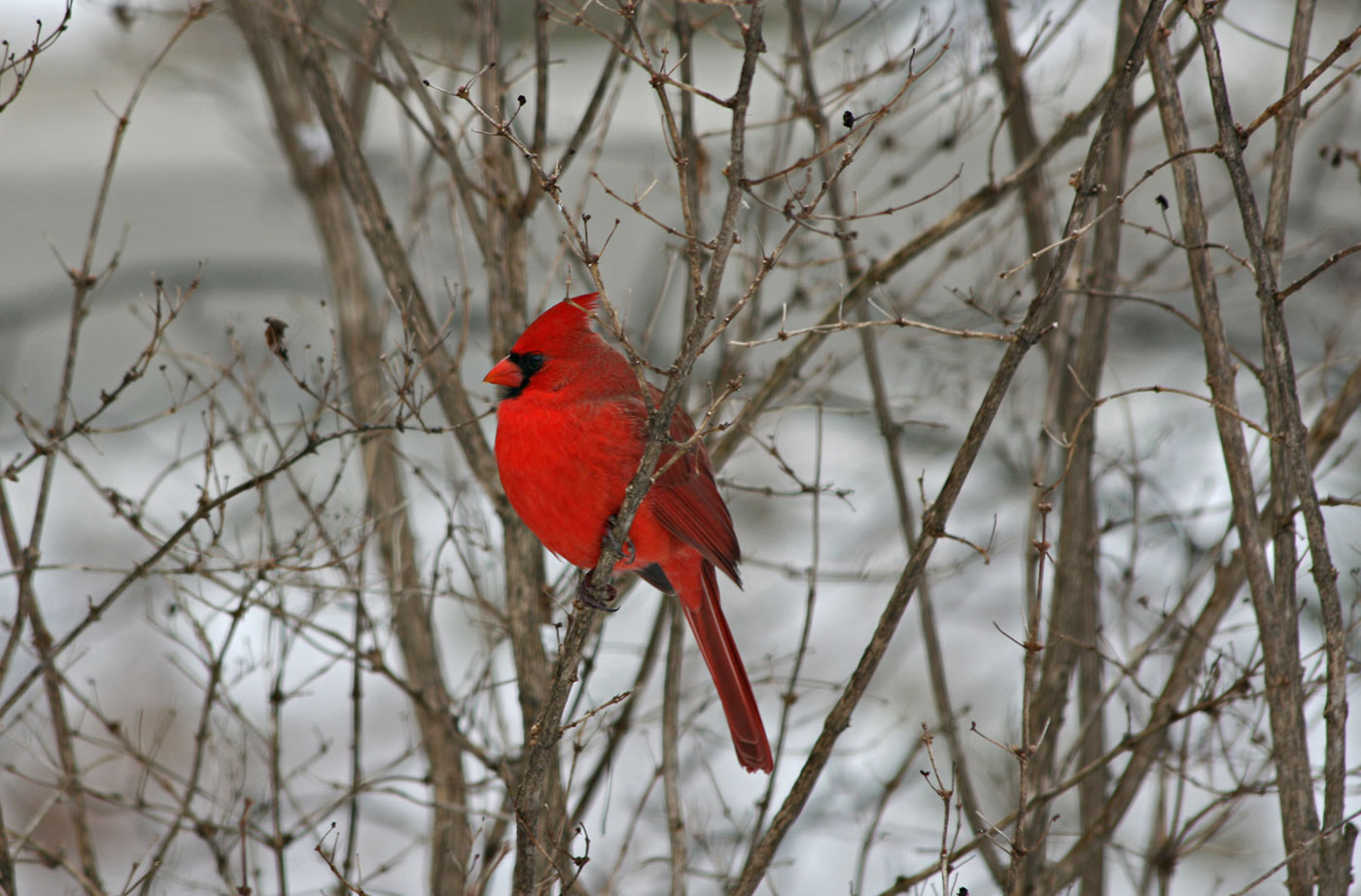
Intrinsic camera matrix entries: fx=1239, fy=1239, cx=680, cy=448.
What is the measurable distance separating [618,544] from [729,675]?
76 cm

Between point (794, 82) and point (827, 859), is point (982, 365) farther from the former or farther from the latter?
point (827, 859)

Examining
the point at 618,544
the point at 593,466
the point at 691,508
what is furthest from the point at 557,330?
the point at 618,544

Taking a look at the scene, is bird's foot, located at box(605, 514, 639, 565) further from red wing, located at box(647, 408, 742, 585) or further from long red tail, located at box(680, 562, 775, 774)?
long red tail, located at box(680, 562, 775, 774)

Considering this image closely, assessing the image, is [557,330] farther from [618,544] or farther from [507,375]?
[618,544]

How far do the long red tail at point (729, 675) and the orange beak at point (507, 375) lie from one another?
53cm

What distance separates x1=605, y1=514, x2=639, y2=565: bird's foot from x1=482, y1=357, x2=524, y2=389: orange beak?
11.2 inches

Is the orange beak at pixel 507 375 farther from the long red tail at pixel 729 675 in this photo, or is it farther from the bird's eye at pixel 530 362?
the long red tail at pixel 729 675

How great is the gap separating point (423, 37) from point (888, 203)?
63.6 inches

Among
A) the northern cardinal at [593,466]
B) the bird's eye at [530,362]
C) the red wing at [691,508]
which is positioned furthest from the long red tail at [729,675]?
the bird's eye at [530,362]

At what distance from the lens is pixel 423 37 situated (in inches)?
160

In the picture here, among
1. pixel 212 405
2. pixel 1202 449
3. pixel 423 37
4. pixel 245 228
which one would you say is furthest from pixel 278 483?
pixel 1202 449

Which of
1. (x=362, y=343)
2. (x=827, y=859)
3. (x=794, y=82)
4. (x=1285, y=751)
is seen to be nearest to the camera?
(x=1285, y=751)

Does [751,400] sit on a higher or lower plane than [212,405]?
higher

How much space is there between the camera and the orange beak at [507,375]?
2.07 meters
